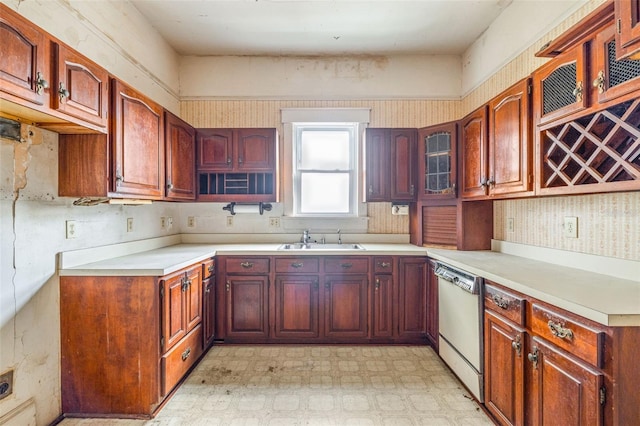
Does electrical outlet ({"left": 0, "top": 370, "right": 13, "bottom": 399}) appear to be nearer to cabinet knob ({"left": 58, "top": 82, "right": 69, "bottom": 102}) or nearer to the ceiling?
Answer: cabinet knob ({"left": 58, "top": 82, "right": 69, "bottom": 102})

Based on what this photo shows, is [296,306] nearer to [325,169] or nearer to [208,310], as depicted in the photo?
[208,310]

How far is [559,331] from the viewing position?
133 cm

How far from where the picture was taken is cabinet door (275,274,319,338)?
2.88 m

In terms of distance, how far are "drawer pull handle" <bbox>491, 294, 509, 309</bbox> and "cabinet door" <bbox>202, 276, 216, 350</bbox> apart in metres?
2.22

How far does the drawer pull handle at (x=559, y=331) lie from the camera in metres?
1.28

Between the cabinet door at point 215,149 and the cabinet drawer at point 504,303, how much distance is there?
256 centimetres

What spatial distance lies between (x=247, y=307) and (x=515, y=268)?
224 cm

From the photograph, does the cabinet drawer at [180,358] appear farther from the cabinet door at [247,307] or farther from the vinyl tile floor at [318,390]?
the cabinet door at [247,307]

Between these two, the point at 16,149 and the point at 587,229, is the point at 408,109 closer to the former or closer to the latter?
the point at 587,229

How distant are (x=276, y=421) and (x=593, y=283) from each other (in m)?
1.97

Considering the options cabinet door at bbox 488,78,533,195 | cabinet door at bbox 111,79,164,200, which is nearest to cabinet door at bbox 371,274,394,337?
cabinet door at bbox 488,78,533,195

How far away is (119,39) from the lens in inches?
96.7

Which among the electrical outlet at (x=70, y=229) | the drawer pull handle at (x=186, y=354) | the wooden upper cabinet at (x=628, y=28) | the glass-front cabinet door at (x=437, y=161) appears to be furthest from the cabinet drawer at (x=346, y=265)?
the wooden upper cabinet at (x=628, y=28)

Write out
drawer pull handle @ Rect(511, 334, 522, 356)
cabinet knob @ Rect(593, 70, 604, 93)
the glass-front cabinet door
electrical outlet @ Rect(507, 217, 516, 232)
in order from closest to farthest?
cabinet knob @ Rect(593, 70, 604, 93) < drawer pull handle @ Rect(511, 334, 522, 356) < electrical outlet @ Rect(507, 217, 516, 232) < the glass-front cabinet door
